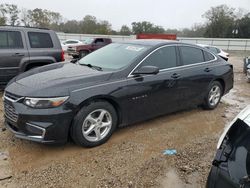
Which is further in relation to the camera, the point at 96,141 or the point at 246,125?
the point at 96,141

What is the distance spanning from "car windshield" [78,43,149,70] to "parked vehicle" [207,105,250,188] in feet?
7.06

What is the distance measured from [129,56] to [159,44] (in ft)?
2.19

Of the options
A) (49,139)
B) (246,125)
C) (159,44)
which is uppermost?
(159,44)

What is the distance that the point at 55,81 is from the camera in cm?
318

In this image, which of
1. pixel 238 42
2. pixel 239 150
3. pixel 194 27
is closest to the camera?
pixel 239 150

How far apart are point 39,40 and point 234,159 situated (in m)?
5.69

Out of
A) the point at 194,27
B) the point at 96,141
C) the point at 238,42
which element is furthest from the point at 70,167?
the point at 194,27

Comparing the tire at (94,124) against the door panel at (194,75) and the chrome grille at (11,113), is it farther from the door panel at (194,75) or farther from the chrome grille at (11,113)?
the door panel at (194,75)

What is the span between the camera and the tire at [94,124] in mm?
3162

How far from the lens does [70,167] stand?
2.95 m

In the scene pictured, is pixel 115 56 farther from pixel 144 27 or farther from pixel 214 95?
pixel 144 27

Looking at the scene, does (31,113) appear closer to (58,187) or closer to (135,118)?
(58,187)

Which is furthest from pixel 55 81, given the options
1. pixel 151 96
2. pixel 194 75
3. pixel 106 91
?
pixel 194 75

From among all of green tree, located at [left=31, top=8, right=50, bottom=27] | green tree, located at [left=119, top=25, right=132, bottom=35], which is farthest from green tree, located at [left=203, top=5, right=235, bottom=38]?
green tree, located at [left=31, top=8, right=50, bottom=27]
